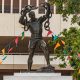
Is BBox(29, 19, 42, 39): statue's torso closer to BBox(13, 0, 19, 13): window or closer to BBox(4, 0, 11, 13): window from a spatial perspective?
Result: BBox(13, 0, 19, 13): window

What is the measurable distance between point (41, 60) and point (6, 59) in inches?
107

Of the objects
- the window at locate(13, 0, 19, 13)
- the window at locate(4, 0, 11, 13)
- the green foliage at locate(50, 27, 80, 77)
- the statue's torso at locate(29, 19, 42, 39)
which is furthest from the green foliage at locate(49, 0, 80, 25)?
the window at locate(4, 0, 11, 13)

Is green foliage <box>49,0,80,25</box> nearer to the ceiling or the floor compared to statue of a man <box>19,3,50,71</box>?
nearer to the ceiling

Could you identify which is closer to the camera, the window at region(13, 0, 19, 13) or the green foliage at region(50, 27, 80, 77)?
the green foliage at region(50, 27, 80, 77)

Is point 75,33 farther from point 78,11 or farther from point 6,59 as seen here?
point 6,59

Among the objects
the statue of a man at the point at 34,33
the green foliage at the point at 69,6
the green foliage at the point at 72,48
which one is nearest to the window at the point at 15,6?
the green foliage at the point at 72,48

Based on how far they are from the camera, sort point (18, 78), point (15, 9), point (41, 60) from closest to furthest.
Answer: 1. point (18, 78)
2. point (41, 60)
3. point (15, 9)

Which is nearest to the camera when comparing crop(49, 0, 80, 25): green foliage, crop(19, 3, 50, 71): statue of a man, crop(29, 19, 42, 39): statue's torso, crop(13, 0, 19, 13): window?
crop(19, 3, 50, 71): statue of a man

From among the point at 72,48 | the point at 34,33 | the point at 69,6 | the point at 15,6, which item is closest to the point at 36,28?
the point at 34,33

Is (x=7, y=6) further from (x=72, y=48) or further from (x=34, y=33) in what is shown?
(x=34, y=33)

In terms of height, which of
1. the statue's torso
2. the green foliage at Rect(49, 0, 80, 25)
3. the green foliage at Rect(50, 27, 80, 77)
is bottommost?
the green foliage at Rect(50, 27, 80, 77)

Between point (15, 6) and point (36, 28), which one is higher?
point (36, 28)

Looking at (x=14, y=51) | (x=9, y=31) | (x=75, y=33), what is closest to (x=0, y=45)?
(x=14, y=51)

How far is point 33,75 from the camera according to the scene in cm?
1634
